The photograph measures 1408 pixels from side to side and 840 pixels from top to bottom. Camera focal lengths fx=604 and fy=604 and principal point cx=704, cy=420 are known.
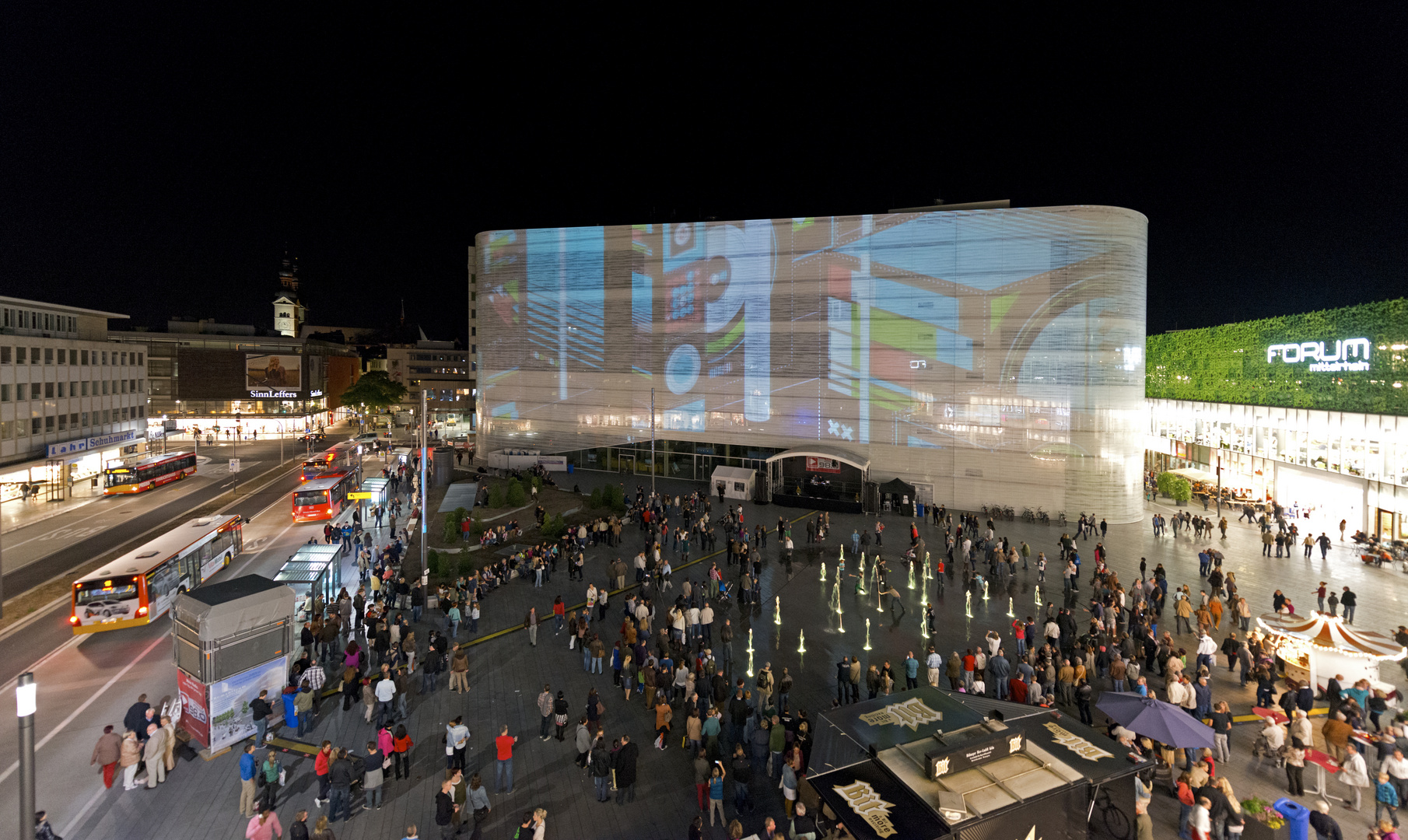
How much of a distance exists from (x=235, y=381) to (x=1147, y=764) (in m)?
96.1

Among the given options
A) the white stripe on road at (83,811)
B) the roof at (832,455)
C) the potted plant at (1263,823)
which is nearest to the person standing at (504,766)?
the white stripe on road at (83,811)

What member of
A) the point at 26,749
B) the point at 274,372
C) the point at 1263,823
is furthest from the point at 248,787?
the point at 274,372

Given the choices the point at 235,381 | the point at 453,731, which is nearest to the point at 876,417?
the point at 453,731

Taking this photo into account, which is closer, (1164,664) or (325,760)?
(325,760)

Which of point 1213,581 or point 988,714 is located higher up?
point 988,714

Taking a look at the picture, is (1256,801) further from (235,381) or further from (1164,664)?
(235,381)

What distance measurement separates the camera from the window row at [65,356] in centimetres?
3548

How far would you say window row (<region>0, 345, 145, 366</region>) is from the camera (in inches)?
1397

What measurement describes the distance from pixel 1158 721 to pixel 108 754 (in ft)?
59.1

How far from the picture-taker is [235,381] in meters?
77.3

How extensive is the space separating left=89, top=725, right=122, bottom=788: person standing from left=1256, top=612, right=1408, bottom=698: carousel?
78.4ft

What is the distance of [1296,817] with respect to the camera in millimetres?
8445

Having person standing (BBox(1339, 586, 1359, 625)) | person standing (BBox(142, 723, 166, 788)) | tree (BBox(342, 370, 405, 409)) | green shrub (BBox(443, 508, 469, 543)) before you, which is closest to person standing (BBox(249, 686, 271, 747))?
person standing (BBox(142, 723, 166, 788))

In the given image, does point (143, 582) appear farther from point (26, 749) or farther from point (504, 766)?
point (504, 766)
